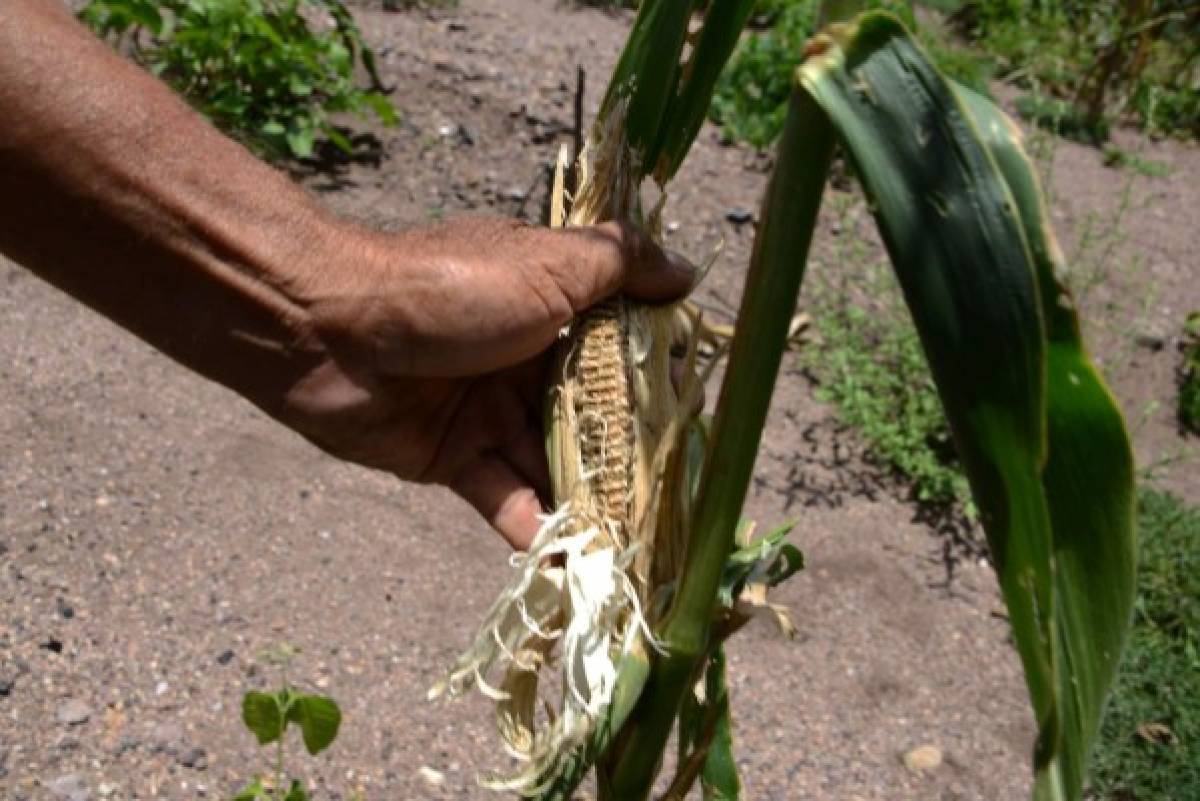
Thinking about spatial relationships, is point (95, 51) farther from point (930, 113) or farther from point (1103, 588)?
point (1103, 588)

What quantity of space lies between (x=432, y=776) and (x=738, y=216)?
1649 mm

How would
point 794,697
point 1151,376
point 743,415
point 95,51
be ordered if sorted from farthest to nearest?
point 1151,376
point 794,697
point 95,51
point 743,415

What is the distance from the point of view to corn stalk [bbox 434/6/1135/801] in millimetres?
708

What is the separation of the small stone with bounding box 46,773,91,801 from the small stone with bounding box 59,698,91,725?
0.28 feet

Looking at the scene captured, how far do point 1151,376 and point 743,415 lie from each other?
222cm

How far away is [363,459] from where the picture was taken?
1.31 meters

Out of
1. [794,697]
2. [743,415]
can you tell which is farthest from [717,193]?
[743,415]

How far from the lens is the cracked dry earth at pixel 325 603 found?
1.74 m

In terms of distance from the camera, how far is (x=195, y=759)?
1681mm

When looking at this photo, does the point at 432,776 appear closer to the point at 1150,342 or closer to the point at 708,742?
the point at 708,742

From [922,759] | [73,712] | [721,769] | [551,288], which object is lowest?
[73,712]

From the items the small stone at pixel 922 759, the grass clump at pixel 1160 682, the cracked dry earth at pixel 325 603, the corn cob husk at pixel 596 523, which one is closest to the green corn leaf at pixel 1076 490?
the corn cob husk at pixel 596 523

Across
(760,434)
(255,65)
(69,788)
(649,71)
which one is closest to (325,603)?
(69,788)

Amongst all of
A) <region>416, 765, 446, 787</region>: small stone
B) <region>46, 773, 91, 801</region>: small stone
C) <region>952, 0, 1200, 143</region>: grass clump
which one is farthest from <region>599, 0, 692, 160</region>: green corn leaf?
<region>952, 0, 1200, 143</region>: grass clump
